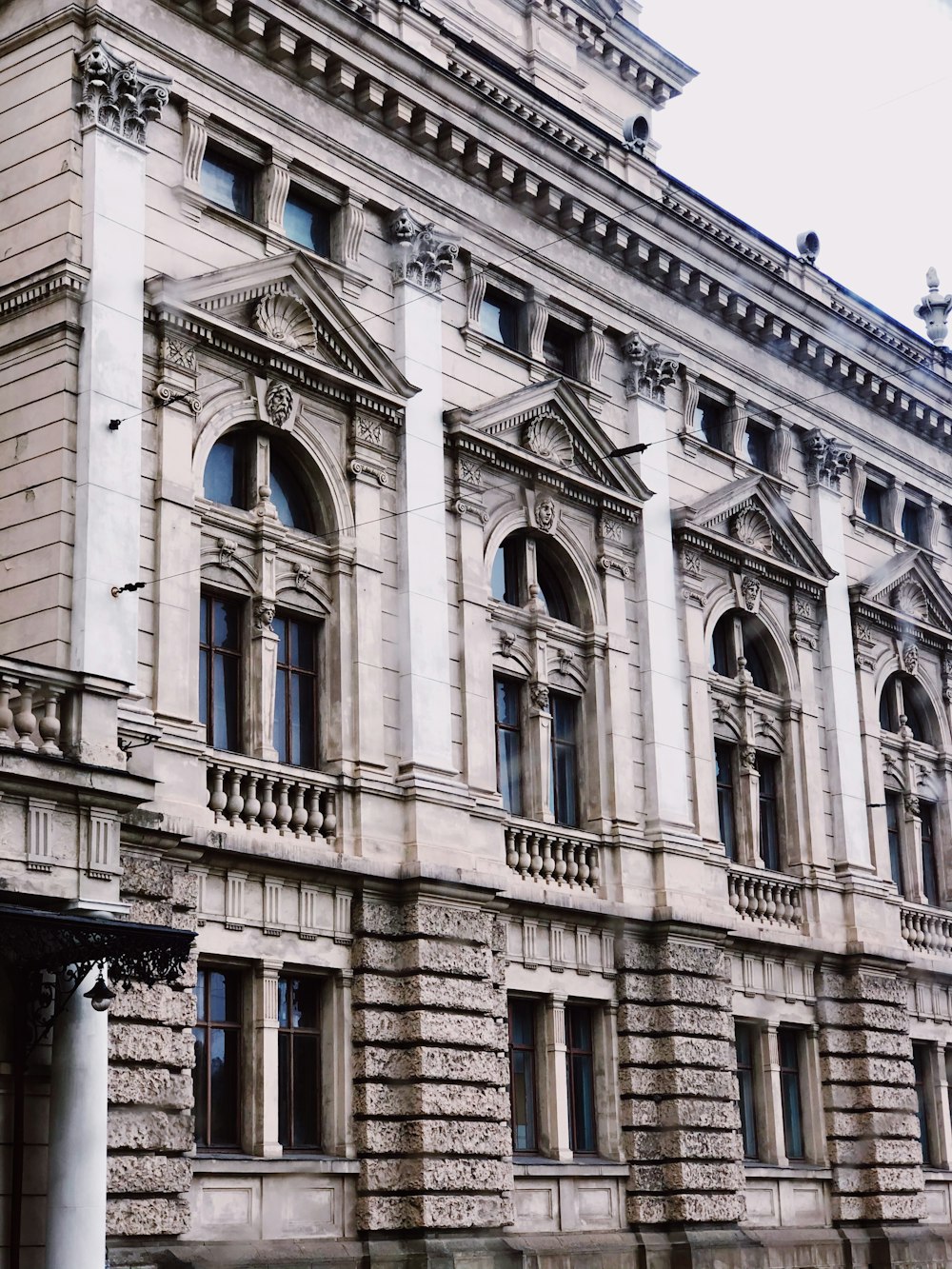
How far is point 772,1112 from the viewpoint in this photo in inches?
1204

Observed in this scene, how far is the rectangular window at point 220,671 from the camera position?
2406cm

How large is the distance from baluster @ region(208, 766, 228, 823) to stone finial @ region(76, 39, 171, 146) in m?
7.68

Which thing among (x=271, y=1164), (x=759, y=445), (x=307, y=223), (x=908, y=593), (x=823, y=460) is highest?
(x=307, y=223)

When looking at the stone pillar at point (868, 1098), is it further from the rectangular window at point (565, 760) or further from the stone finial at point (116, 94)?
the stone finial at point (116, 94)

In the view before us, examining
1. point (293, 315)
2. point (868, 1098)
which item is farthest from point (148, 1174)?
point (868, 1098)

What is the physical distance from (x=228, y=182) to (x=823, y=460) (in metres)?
13.6

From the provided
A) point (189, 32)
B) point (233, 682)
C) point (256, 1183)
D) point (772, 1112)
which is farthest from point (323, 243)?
point (772, 1112)

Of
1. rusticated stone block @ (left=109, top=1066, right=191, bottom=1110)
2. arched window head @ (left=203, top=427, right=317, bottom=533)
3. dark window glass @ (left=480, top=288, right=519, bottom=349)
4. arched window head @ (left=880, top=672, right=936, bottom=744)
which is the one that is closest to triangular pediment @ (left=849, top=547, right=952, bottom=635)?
arched window head @ (left=880, top=672, right=936, bottom=744)

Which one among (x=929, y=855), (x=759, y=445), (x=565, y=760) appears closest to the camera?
(x=565, y=760)

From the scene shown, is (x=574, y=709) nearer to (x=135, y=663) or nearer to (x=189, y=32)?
(x=135, y=663)

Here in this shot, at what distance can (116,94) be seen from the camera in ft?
78.4

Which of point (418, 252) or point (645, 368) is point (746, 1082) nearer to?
point (645, 368)

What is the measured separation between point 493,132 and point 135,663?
11.0 meters

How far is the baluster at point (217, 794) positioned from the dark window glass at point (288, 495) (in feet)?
12.7
